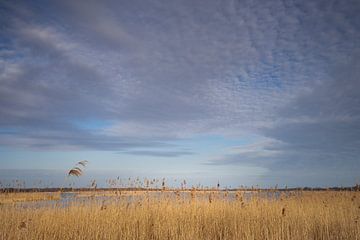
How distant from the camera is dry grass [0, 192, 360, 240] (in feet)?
23.3

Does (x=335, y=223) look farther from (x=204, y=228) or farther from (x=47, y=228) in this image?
(x=47, y=228)

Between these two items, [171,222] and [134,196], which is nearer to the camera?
[171,222]

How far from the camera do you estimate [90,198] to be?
412 inches

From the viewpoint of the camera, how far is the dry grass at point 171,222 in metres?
→ 7.10

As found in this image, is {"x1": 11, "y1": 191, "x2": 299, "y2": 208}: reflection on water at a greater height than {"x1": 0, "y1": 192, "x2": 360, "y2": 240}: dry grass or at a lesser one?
greater

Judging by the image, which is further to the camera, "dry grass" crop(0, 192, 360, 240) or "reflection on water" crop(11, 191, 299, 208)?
"reflection on water" crop(11, 191, 299, 208)

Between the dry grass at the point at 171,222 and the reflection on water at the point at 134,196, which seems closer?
the dry grass at the point at 171,222

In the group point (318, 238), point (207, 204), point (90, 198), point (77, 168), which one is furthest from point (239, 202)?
point (77, 168)

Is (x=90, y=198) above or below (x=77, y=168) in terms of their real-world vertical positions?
below

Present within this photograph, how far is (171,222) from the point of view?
820cm

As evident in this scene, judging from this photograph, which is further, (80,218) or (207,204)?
(207,204)

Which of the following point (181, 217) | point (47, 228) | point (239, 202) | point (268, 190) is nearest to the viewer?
point (47, 228)

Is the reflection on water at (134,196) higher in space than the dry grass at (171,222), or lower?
higher

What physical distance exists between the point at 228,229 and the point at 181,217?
1.37 meters
